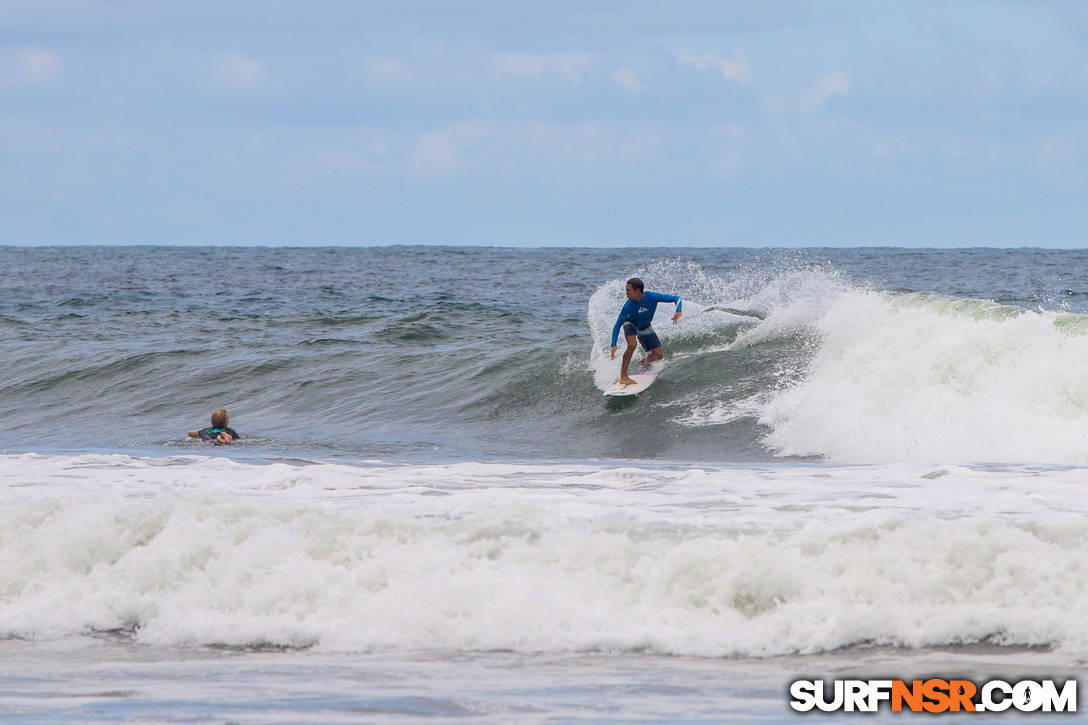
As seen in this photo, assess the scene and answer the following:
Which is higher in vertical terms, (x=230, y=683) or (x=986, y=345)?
(x=986, y=345)

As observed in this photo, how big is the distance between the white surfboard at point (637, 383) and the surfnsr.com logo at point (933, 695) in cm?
1118

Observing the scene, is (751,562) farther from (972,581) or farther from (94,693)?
(94,693)

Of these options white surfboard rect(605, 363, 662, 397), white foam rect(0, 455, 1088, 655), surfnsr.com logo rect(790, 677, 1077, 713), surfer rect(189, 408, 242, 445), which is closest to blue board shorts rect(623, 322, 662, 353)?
white surfboard rect(605, 363, 662, 397)

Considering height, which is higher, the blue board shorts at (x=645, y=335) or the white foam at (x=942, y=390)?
the blue board shorts at (x=645, y=335)

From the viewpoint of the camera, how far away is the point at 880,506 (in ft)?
27.7

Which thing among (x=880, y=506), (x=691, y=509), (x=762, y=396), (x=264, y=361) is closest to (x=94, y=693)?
(x=691, y=509)

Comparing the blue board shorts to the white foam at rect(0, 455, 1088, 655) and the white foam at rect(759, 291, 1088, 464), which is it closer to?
the white foam at rect(759, 291, 1088, 464)

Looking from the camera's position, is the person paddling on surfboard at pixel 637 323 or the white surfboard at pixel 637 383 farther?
the white surfboard at pixel 637 383

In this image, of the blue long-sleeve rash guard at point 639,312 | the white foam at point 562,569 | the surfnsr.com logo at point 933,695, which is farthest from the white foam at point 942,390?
the surfnsr.com logo at point 933,695

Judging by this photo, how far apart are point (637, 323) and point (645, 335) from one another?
28 cm

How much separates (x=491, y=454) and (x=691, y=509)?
5404 millimetres

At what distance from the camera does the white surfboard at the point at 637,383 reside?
55.0ft

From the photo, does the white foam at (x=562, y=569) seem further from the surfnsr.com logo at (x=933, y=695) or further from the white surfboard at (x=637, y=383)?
the white surfboard at (x=637, y=383)

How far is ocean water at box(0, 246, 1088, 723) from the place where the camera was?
5805 mm
